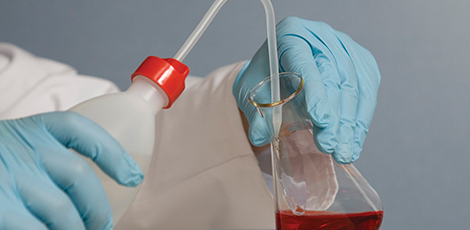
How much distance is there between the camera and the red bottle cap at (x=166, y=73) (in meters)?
0.43

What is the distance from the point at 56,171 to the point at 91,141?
0.15 ft

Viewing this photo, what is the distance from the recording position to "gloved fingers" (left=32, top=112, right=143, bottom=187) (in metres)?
0.37

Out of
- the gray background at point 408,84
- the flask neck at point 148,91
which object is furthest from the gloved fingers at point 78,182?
the gray background at point 408,84

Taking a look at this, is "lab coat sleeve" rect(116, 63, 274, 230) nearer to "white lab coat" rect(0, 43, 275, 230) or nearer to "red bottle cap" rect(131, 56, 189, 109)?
"white lab coat" rect(0, 43, 275, 230)

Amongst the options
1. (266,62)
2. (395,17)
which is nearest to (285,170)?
(266,62)

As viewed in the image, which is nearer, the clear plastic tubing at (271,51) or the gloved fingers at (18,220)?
the gloved fingers at (18,220)

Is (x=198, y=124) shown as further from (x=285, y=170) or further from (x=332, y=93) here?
(x=285, y=170)

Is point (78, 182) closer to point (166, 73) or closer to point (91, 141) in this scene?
point (91, 141)

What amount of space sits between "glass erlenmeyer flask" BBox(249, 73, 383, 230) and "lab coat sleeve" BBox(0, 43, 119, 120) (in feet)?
2.26

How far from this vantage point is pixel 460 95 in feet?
4.87

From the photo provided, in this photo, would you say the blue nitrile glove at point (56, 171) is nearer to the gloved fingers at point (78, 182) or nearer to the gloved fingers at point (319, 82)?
the gloved fingers at point (78, 182)

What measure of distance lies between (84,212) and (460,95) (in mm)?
1630

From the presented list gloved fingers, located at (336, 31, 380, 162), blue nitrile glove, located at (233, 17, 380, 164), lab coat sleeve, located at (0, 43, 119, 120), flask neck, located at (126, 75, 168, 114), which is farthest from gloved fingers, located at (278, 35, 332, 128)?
lab coat sleeve, located at (0, 43, 119, 120)

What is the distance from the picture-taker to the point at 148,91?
44 centimetres
